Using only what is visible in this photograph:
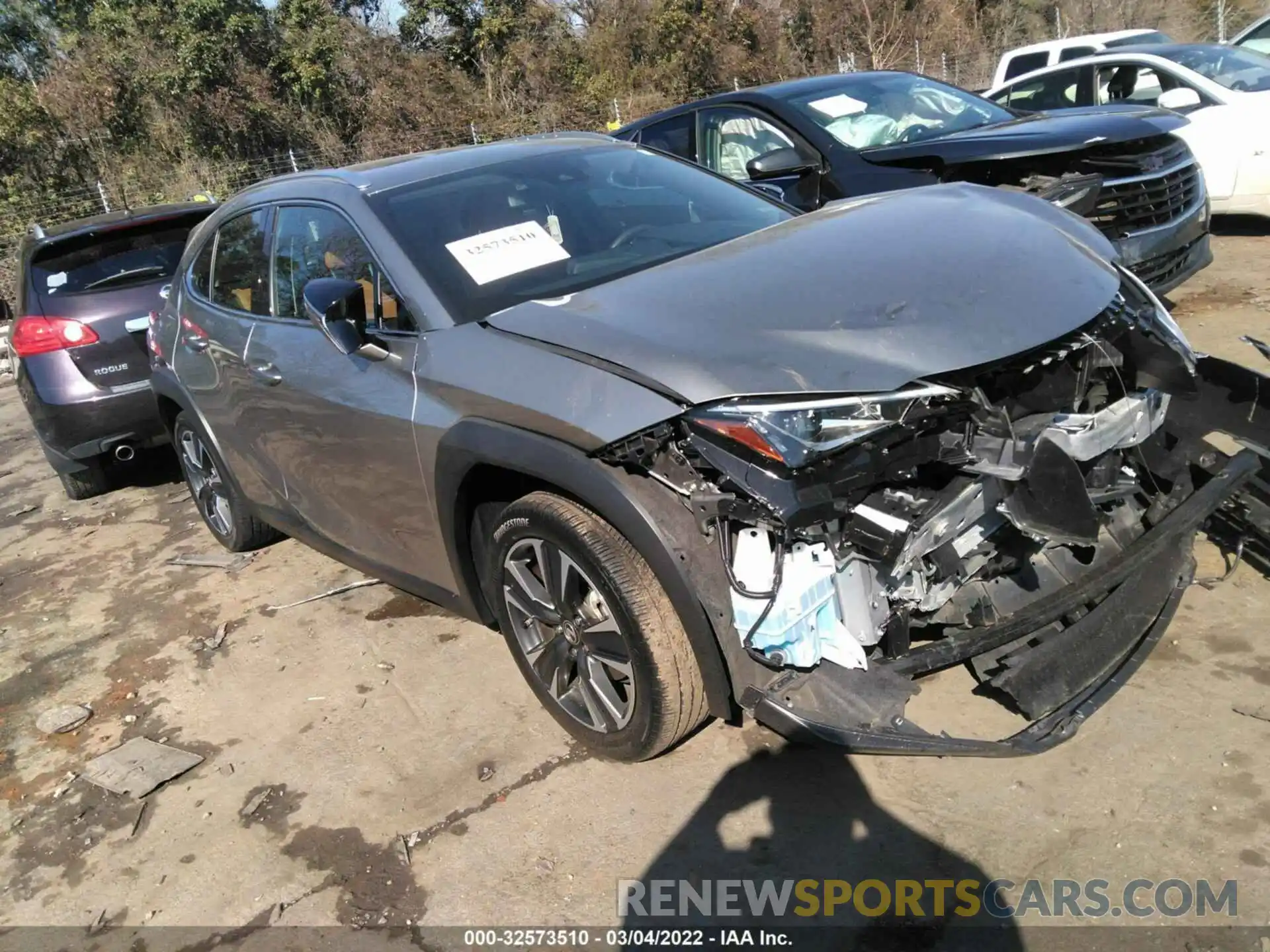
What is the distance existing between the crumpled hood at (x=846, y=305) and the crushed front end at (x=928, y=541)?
8 cm

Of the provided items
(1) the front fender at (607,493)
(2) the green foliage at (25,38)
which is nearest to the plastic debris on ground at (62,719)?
(1) the front fender at (607,493)

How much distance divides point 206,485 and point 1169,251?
537cm

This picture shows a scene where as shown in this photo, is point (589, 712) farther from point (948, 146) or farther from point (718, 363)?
point (948, 146)

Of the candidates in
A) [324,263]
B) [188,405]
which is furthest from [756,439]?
[188,405]

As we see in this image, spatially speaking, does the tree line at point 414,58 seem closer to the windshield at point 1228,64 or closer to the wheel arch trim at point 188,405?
the windshield at point 1228,64

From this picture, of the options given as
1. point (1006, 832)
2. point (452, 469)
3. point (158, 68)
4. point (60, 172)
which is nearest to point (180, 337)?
point (452, 469)

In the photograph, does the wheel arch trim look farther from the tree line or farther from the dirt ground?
the tree line

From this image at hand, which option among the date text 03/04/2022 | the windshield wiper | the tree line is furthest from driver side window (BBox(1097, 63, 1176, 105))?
the tree line

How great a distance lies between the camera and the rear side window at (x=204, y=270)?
450 centimetres

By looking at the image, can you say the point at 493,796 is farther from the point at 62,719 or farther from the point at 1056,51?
the point at 1056,51

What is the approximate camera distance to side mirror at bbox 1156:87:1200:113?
727 cm

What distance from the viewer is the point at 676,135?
271 inches

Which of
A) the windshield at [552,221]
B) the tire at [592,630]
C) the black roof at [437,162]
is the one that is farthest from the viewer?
the black roof at [437,162]

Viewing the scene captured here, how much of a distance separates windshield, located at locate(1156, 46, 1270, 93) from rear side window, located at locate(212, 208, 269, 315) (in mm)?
7359
